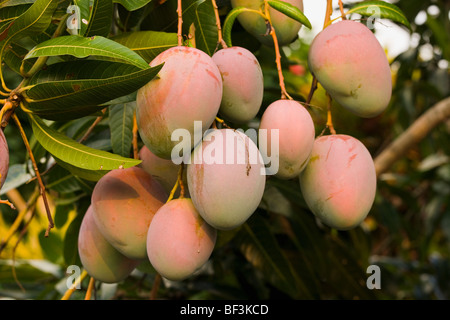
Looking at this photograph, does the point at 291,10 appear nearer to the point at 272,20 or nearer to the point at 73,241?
the point at 272,20

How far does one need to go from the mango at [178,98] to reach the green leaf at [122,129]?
181mm

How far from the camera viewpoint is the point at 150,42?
58cm

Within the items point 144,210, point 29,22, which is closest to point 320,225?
point 144,210

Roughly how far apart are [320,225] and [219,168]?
26.5 inches

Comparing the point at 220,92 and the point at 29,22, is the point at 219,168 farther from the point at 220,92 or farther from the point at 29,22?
the point at 29,22

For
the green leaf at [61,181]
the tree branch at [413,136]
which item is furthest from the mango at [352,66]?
the tree branch at [413,136]

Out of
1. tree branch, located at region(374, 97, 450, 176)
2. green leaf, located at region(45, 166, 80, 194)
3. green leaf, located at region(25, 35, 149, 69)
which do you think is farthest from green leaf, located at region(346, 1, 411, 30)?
tree branch, located at region(374, 97, 450, 176)

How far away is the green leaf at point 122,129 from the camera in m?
0.67

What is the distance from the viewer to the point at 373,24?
0.64 metres

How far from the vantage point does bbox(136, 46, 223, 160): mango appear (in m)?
0.47

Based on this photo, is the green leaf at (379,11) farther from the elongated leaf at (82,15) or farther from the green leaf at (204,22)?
the elongated leaf at (82,15)

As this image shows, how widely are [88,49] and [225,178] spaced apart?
183mm

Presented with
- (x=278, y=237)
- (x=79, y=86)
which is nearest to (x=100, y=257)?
(x=79, y=86)
